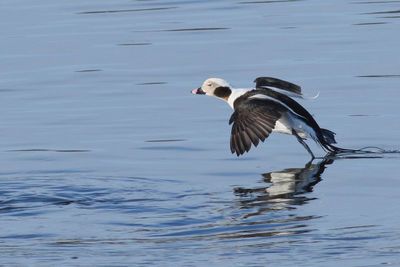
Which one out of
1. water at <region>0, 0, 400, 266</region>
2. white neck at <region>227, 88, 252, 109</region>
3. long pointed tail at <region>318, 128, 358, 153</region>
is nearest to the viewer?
water at <region>0, 0, 400, 266</region>

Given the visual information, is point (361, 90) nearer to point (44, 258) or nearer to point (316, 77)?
point (316, 77)

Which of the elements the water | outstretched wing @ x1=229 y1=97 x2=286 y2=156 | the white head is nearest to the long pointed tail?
the water

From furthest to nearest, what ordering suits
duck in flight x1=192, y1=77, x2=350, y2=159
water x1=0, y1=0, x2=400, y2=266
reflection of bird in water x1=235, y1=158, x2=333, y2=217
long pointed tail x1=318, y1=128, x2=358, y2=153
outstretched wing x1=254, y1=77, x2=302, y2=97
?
outstretched wing x1=254, y1=77, x2=302, y2=97
long pointed tail x1=318, y1=128, x2=358, y2=153
duck in flight x1=192, y1=77, x2=350, y2=159
reflection of bird in water x1=235, y1=158, x2=333, y2=217
water x1=0, y1=0, x2=400, y2=266

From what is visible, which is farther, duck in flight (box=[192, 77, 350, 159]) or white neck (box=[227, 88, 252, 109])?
white neck (box=[227, 88, 252, 109])

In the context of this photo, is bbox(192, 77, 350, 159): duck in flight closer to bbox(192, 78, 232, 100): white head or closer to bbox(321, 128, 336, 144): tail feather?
bbox(321, 128, 336, 144): tail feather

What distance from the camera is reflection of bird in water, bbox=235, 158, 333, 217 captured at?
10242 mm

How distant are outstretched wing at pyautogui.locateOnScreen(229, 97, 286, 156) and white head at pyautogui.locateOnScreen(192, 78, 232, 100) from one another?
80 cm

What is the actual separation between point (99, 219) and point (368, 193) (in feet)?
6.79

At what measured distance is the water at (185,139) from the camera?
8977 millimetres

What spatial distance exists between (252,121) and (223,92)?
1.39 meters

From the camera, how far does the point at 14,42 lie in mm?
19219

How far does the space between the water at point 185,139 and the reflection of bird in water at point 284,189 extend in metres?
0.02

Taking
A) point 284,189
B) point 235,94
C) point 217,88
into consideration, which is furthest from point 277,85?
point 284,189

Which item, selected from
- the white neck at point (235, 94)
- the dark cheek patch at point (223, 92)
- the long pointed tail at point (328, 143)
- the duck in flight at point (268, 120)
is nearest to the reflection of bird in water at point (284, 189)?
the long pointed tail at point (328, 143)
